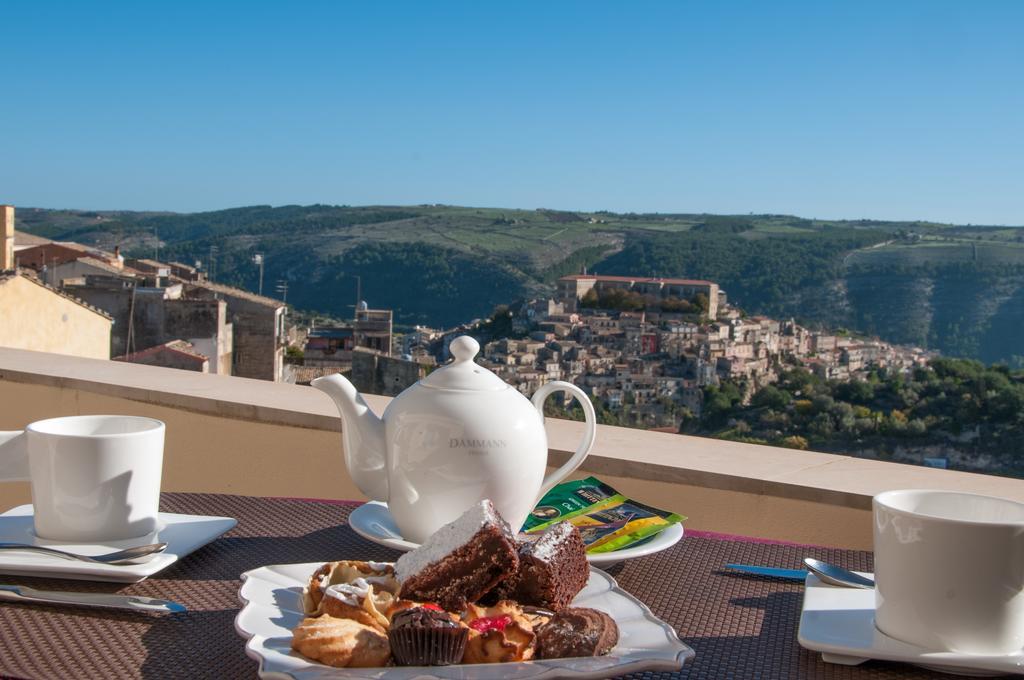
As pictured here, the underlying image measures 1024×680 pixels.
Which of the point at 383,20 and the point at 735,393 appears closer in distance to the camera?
the point at 735,393

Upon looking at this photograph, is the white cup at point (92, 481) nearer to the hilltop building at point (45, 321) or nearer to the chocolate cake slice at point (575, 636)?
the chocolate cake slice at point (575, 636)

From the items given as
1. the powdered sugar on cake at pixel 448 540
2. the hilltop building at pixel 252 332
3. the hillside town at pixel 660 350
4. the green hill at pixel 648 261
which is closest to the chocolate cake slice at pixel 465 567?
the powdered sugar on cake at pixel 448 540

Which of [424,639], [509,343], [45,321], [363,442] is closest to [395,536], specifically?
[363,442]

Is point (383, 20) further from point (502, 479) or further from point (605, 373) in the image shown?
point (502, 479)

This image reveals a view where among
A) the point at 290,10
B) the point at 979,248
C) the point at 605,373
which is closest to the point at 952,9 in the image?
the point at 979,248

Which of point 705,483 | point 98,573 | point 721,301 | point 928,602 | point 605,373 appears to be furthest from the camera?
point 721,301

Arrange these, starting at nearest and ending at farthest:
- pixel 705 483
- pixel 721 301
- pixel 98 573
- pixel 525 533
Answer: pixel 98 573
pixel 525 533
pixel 705 483
pixel 721 301
